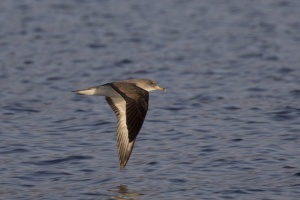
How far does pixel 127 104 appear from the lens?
10773mm

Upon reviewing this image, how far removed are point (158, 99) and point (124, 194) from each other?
5.86 m

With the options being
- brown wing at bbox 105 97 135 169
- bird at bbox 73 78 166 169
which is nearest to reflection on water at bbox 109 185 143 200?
bird at bbox 73 78 166 169

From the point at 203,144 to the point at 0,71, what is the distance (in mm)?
7314

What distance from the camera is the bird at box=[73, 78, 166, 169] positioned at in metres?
10.6

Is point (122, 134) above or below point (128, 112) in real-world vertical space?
below

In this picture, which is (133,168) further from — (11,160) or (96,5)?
(96,5)

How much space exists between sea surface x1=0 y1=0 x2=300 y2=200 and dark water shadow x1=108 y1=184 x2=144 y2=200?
1.3 inches

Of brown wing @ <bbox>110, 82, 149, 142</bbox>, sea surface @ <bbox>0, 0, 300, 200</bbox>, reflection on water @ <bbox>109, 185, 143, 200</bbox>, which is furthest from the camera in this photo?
sea surface @ <bbox>0, 0, 300, 200</bbox>

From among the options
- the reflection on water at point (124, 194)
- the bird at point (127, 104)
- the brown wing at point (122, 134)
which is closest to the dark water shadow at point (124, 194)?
the reflection on water at point (124, 194)

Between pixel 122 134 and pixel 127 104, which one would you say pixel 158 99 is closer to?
pixel 122 134

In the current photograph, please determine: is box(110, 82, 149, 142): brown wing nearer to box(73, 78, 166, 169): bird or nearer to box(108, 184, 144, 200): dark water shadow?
Result: box(73, 78, 166, 169): bird

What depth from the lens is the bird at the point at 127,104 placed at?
10.6 m

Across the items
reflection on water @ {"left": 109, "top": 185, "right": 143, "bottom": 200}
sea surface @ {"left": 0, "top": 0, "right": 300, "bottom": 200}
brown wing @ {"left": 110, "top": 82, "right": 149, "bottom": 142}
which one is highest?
brown wing @ {"left": 110, "top": 82, "right": 149, "bottom": 142}

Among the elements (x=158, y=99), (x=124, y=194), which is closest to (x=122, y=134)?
(x=124, y=194)
